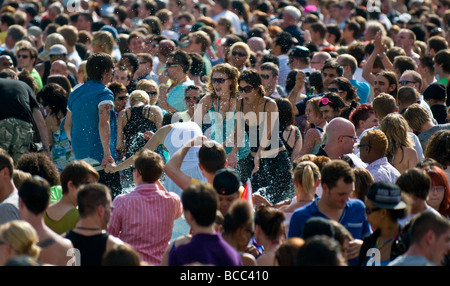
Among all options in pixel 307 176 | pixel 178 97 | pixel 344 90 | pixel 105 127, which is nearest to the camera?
pixel 307 176

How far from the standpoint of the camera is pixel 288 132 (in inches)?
302

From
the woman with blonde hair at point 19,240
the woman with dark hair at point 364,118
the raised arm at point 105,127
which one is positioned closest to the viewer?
the woman with blonde hair at point 19,240

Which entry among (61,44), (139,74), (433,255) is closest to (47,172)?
(433,255)

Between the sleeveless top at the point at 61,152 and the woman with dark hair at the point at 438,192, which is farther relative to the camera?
the sleeveless top at the point at 61,152

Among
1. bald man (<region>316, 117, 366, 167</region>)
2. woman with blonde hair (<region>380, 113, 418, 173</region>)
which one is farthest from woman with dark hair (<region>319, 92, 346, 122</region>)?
woman with blonde hair (<region>380, 113, 418, 173</region>)

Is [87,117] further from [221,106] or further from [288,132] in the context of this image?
[288,132]

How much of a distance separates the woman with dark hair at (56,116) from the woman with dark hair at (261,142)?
1.91 m

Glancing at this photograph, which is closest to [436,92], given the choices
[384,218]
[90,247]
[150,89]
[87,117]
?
[150,89]

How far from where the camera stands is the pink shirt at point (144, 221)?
4.98m

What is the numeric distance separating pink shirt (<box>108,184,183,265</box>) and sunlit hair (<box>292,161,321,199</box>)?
0.91 meters

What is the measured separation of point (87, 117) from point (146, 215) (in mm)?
2549

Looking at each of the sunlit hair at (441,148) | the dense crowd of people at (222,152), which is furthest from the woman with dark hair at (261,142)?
the sunlit hair at (441,148)

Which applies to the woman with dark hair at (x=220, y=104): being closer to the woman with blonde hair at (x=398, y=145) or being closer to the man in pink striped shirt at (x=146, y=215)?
the woman with blonde hair at (x=398, y=145)
